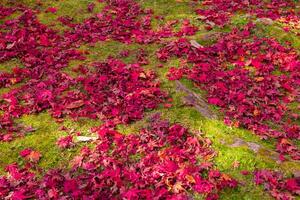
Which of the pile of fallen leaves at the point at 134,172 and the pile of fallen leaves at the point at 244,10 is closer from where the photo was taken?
the pile of fallen leaves at the point at 134,172

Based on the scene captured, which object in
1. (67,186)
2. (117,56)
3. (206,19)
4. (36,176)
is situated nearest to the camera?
(67,186)

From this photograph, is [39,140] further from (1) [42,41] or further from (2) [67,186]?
(1) [42,41]

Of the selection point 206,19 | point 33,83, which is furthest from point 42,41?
point 206,19

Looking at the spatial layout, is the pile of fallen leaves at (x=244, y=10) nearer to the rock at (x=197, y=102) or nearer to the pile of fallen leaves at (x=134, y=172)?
the rock at (x=197, y=102)

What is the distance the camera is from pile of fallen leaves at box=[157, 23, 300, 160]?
10328 millimetres

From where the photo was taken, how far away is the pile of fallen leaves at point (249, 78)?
10.3m

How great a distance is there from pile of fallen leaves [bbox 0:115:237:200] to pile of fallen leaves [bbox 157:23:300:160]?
199 centimetres

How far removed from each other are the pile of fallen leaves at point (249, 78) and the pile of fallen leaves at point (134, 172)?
1.99m

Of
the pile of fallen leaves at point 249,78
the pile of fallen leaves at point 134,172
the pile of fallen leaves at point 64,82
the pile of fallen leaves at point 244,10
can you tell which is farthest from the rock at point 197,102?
the pile of fallen leaves at point 244,10

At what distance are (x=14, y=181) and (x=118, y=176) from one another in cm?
238

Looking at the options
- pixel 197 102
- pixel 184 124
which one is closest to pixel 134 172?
pixel 184 124

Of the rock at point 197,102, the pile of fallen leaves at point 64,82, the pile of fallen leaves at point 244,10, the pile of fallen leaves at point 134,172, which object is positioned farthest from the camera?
the pile of fallen leaves at point 244,10

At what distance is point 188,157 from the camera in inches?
341

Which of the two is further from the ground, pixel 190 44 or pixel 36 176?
pixel 190 44
